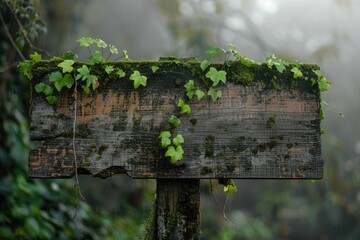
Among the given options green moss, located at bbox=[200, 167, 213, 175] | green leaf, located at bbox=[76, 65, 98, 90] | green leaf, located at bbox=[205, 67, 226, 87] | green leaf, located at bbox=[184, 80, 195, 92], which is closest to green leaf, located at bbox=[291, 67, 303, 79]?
green leaf, located at bbox=[205, 67, 226, 87]

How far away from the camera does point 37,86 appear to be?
190 cm

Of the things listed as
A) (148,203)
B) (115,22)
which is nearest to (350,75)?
(115,22)

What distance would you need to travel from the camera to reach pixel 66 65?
1.89 metres

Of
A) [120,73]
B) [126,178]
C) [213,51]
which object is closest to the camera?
[120,73]

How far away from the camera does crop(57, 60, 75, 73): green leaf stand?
1882mm

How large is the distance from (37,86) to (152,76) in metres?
0.47

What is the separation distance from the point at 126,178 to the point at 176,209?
565 centimetres

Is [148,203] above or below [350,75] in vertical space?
below

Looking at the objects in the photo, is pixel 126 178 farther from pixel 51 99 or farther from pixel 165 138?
pixel 165 138

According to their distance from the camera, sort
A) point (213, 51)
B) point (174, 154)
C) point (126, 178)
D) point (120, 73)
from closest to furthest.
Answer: point (174, 154)
point (120, 73)
point (213, 51)
point (126, 178)

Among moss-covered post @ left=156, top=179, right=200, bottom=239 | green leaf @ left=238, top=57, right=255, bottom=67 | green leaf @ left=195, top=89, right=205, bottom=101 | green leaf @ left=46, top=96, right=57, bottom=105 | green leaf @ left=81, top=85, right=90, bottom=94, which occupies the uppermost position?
green leaf @ left=238, top=57, right=255, bottom=67

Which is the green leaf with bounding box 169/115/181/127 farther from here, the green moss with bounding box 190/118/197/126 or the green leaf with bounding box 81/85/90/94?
the green leaf with bounding box 81/85/90/94

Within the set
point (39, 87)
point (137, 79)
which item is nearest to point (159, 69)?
point (137, 79)

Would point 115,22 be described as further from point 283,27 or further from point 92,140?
point 283,27
